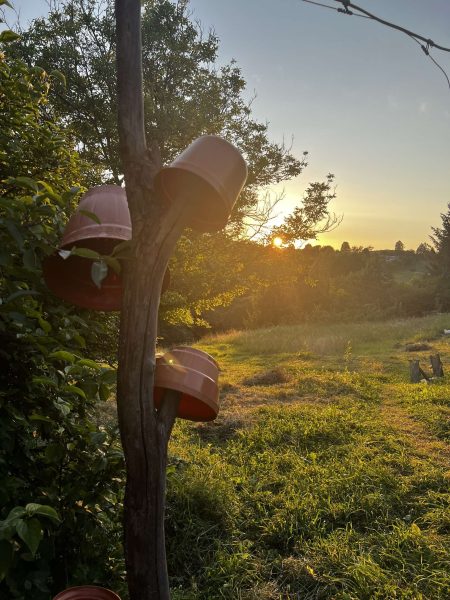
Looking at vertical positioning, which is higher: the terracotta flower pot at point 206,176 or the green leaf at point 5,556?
the terracotta flower pot at point 206,176

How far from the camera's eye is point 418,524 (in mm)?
3449

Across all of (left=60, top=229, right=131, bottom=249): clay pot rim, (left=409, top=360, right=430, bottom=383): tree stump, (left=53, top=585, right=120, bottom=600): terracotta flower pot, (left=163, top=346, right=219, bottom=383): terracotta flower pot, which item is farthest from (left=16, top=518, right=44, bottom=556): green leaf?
(left=409, top=360, right=430, bottom=383): tree stump

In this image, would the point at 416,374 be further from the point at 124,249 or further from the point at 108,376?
the point at 124,249

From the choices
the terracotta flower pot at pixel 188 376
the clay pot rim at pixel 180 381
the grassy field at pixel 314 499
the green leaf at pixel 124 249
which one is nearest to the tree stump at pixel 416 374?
the grassy field at pixel 314 499

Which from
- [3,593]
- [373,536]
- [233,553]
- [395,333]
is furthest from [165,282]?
[395,333]

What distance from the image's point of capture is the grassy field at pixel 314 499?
2818mm

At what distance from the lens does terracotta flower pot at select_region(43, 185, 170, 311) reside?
172 cm

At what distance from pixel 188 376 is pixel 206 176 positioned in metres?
0.71

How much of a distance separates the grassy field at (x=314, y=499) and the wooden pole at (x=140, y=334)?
0.56m

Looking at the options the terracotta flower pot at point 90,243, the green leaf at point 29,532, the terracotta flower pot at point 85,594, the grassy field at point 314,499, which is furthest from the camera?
the grassy field at point 314,499

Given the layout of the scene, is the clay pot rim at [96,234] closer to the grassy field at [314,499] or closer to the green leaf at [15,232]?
the green leaf at [15,232]

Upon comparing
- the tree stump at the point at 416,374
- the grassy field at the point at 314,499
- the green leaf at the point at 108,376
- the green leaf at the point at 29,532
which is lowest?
the grassy field at the point at 314,499

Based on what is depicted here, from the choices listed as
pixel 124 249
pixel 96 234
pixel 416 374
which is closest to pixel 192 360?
pixel 124 249

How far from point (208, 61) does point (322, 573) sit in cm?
1136
